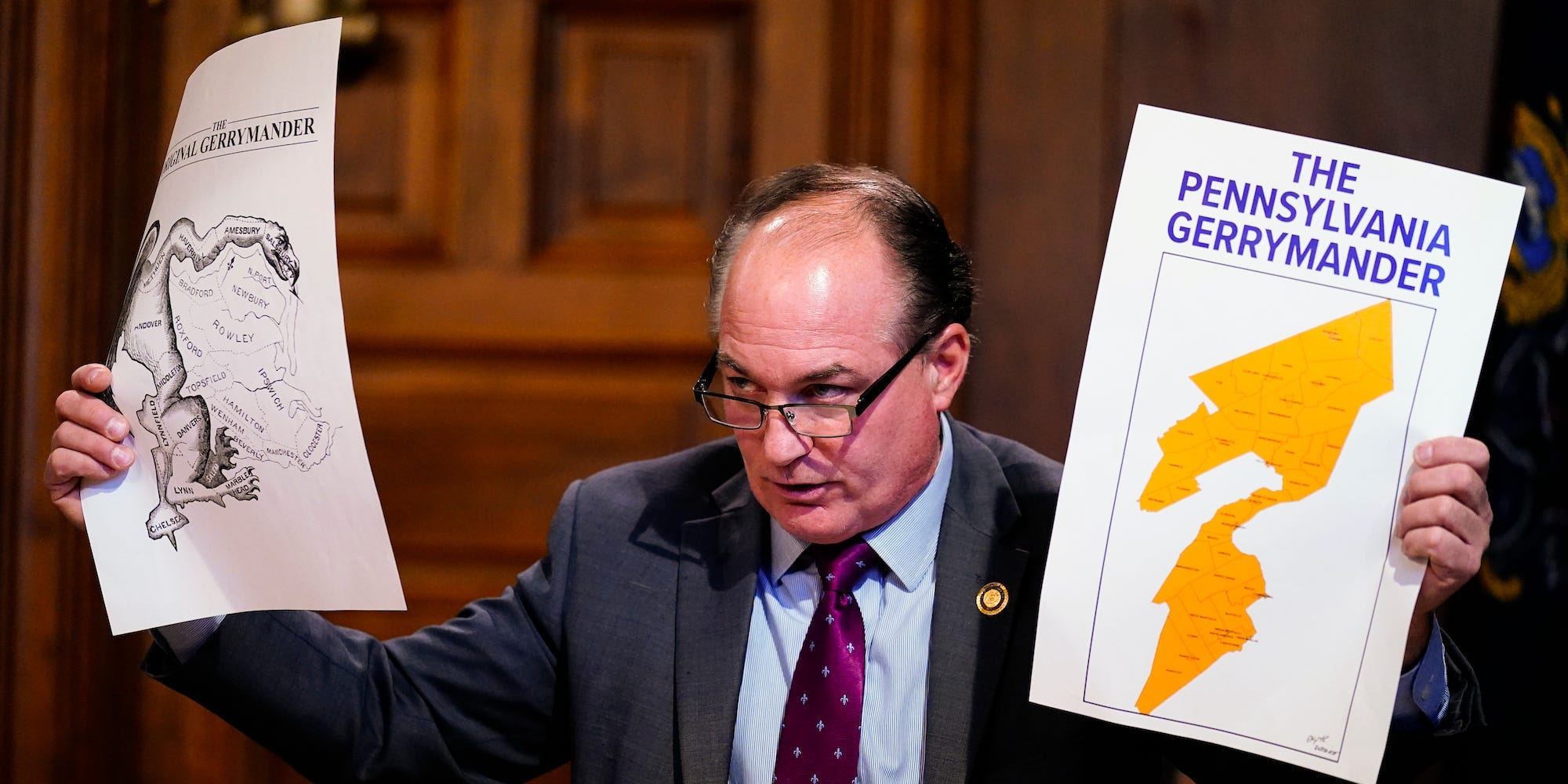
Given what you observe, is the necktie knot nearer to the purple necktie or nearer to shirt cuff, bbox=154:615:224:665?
the purple necktie

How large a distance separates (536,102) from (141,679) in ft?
4.21

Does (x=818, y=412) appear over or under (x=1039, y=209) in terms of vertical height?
under

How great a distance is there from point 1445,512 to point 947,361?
636 mm

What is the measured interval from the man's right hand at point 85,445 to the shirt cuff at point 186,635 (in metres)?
0.14

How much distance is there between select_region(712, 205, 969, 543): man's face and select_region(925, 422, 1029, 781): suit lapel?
0.32 ft

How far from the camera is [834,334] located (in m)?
1.50

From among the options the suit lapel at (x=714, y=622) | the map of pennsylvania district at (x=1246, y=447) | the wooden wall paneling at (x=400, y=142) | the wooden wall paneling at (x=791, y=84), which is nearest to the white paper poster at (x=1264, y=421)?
the map of pennsylvania district at (x=1246, y=447)

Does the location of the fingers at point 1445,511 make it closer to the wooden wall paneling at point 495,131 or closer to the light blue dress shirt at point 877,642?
Result: the light blue dress shirt at point 877,642

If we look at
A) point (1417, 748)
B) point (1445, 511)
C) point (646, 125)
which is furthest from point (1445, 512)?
point (646, 125)

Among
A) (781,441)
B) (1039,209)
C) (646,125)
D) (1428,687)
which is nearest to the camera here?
(1428,687)

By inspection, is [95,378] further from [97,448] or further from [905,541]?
[905,541]

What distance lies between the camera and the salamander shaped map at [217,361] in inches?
49.1

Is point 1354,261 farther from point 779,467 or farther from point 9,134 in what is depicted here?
point 9,134

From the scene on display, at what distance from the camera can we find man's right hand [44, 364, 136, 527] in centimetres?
131
